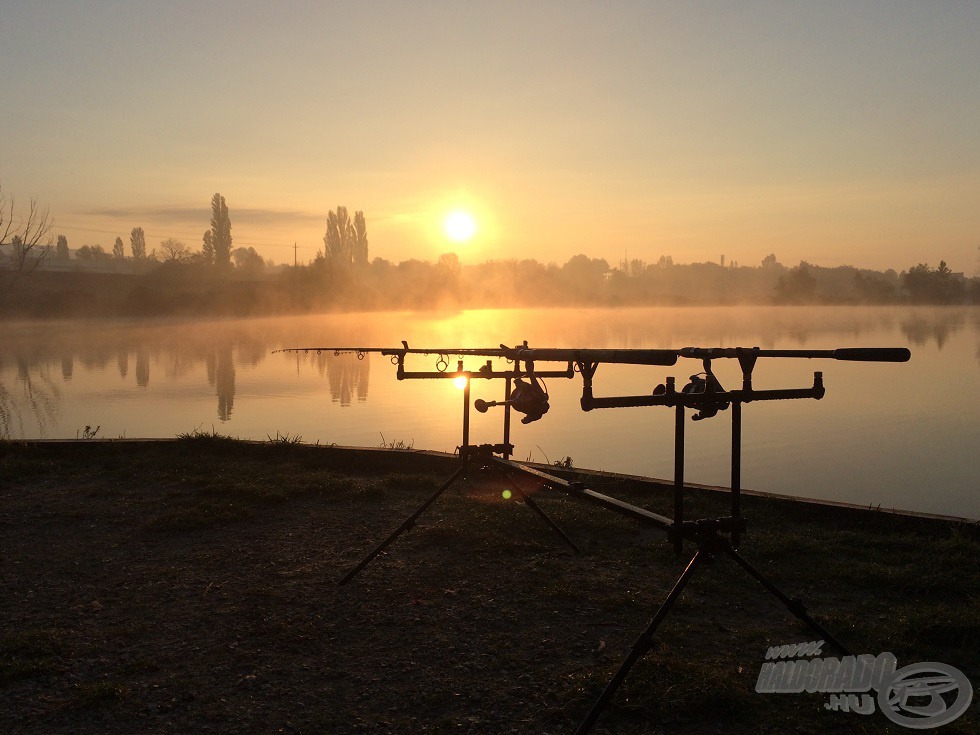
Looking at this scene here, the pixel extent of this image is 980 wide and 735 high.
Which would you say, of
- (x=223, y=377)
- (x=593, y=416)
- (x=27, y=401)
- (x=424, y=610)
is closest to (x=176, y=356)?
(x=223, y=377)

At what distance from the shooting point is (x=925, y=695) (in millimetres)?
4305

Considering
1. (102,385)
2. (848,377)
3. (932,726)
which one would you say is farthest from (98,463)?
(848,377)

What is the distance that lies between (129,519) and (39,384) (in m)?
23.4

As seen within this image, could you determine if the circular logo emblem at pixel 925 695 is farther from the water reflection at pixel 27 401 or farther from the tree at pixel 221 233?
the tree at pixel 221 233

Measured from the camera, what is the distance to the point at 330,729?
13.4ft

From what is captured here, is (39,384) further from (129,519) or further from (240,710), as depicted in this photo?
(240,710)

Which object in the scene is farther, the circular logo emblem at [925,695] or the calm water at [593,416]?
the calm water at [593,416]

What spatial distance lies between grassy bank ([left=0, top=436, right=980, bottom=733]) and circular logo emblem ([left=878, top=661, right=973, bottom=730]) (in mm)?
99

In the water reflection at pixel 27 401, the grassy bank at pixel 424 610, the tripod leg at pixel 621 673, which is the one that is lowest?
the water reflection at pixel 27 401

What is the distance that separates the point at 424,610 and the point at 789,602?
2.62 metres

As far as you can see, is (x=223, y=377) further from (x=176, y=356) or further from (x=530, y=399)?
(x=530, y=399)

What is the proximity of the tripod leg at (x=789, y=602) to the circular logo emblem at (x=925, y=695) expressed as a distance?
34 centimetres

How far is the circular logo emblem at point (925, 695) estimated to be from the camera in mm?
4082

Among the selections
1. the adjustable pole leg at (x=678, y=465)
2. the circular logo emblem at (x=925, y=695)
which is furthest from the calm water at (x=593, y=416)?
the circular logo emblem at (x=925, y=695)
